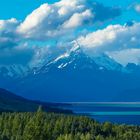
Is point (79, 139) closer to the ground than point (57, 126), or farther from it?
closer to the ground

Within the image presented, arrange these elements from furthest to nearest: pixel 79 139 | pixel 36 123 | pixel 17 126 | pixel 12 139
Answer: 1. pixel 17 126
2. pixel 12 139
3. pixel 79 139
4. pixel 36 123

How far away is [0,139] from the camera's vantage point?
498 ft

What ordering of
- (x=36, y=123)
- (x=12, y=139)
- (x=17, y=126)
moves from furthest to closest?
(x=17, y=126) < (x=12, y=139) < (x=36, y=123)

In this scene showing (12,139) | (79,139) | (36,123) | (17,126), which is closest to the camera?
(36,123)

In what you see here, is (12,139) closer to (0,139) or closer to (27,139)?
(0,139)

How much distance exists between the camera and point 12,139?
156875 mm

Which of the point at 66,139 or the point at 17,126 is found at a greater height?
the point at 17,126

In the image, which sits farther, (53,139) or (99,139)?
(53,139)

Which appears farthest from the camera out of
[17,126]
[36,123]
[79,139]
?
[17,126]

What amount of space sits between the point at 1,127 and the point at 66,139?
225ft

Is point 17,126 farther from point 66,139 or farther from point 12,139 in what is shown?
point 66,139

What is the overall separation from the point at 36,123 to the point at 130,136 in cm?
8150

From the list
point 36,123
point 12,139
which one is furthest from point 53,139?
point 36,123

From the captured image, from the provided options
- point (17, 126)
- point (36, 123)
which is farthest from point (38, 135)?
point (17, 126)
